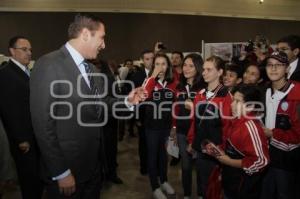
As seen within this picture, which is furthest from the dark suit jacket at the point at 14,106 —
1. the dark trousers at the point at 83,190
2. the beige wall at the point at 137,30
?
the beige wall at the point at 137,30

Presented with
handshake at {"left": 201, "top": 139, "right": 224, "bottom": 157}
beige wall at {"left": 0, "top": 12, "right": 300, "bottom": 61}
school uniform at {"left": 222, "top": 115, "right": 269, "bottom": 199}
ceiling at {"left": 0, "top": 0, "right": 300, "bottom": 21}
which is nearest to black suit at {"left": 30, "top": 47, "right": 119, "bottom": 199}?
handshake at {"left": 201, "top": 139, "right": 224, "bottom": 157}

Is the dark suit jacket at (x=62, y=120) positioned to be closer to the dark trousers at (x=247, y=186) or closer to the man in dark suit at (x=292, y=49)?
the dark trousers at (x=247, y=186)

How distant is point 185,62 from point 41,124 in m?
1.88

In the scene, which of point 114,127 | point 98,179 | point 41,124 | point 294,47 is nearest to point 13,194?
point 114,127

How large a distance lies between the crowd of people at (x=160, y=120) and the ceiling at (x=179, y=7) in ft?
20.1

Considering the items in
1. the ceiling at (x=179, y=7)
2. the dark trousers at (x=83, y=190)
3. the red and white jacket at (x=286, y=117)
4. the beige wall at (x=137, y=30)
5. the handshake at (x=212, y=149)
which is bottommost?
the dark trousers at (x=83, y=190)

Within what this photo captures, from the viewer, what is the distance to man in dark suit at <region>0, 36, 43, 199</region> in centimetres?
287

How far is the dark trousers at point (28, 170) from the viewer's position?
2.94m

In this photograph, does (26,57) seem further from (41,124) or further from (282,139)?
(282,139)

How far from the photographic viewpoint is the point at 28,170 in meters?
2.95

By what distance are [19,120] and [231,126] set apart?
1.78 meters

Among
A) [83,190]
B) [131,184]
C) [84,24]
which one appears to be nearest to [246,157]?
[83,190]

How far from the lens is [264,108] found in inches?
102

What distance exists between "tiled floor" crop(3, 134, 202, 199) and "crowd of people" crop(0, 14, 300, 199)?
0.24 meters
